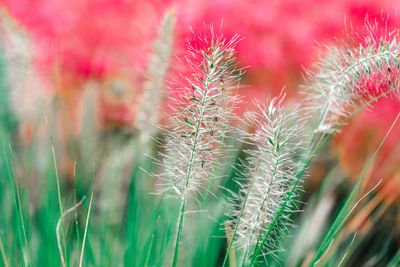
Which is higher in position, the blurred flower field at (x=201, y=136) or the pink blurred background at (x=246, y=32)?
the pink blurred background at (x=246, y=32)

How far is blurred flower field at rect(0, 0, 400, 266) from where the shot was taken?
0.58 metres

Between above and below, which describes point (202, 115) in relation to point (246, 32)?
below

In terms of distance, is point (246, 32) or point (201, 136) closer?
point (201, 136)

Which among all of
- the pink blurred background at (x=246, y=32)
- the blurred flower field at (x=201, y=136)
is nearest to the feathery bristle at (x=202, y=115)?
the blurred flower field at (x=201, y=136)

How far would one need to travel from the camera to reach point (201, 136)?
553 mm

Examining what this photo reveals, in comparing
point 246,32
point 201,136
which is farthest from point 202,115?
point 246,32

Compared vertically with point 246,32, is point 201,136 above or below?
below

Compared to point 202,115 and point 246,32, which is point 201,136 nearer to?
point 202,115

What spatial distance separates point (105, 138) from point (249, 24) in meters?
0.89

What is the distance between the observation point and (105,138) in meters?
2.24

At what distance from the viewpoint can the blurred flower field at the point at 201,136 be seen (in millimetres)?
578

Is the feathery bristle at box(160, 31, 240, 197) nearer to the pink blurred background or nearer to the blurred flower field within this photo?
the blurred flower field

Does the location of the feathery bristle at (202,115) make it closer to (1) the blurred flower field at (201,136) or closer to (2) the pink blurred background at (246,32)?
(1) the blurred flower field at (201,136)

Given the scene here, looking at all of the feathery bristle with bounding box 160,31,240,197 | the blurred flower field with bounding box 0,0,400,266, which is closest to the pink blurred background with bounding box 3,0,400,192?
the blurred flower field with bounding box 0,0,400,266
